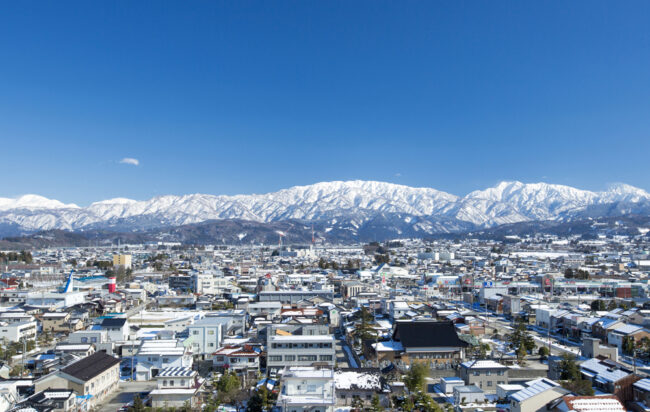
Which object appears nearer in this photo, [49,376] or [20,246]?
[49,376]

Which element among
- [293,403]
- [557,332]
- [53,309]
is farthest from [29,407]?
[557,332]

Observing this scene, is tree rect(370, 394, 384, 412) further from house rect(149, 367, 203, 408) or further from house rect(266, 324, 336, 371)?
house rect(149, 367, 203, 408)

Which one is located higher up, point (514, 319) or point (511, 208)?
point (511, 208)

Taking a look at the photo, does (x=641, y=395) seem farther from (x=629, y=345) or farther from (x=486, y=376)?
(x=629, y=345)

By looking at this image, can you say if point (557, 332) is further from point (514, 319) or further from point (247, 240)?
point (247, 240)

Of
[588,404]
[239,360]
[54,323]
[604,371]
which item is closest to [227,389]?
[239,360]

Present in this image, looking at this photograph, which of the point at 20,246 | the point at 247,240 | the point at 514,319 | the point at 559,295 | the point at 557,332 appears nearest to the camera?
the point at 557,332
